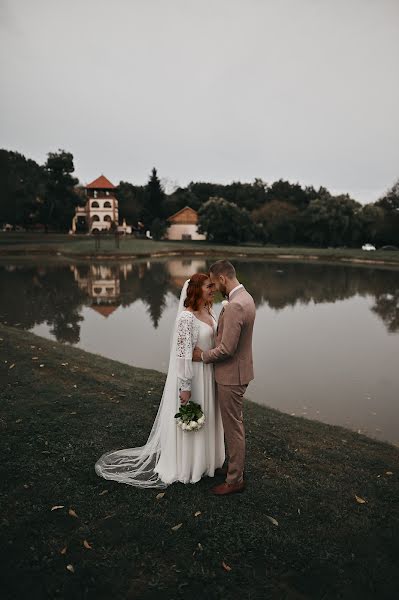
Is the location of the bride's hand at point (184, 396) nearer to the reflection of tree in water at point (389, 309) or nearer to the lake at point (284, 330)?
the lake at point (284, 330)

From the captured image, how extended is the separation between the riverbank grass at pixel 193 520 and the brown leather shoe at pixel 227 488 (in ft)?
0.25

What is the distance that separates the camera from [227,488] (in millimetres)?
4473

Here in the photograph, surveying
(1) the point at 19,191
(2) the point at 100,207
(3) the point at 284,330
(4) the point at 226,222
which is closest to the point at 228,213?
(4) the point at 226,222

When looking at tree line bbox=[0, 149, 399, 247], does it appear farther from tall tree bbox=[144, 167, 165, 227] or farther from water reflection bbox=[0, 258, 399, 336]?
water reflection bbox=[0, 258, 399, 336]

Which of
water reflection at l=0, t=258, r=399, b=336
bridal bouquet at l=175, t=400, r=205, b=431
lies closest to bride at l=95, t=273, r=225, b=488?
bridal bouquet at l=175, t=400, r=205, b=431

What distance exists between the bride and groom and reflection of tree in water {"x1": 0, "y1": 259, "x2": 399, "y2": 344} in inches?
263

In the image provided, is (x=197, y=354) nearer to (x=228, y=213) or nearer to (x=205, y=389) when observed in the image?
(x=205, y=389)

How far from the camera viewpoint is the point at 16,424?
231 inches

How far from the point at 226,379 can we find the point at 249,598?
1.88 m

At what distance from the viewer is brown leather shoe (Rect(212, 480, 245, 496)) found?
445 centimetres

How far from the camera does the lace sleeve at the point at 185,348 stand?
13.7ft

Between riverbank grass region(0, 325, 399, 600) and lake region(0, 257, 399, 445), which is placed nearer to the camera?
riverbank grass region(0, 325, 399, 600)

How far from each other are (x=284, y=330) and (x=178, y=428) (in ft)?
35.8

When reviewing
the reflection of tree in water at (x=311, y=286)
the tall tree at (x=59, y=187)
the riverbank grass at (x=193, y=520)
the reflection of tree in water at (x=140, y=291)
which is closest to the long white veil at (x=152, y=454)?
the riverbank grass at (x=193, y=520)
